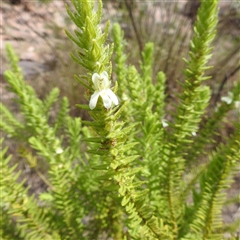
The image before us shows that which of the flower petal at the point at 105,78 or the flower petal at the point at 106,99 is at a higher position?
the flower petal at the point at 105,78

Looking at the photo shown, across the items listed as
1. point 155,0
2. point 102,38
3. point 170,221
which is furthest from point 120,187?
point 155,0

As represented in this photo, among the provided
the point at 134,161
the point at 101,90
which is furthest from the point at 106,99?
the point at 134,161

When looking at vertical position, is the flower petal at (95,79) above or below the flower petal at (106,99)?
above

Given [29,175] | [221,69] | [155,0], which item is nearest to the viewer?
[29,175]

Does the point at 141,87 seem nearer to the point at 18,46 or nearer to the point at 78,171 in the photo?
the point at 78,171

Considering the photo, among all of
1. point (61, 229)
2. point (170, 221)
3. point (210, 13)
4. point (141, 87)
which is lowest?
point (61, 229)

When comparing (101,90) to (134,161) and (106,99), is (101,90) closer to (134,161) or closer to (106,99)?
(106,99)

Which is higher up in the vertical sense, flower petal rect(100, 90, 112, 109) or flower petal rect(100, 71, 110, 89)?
flower petal rect(100, 71, 110, 89)

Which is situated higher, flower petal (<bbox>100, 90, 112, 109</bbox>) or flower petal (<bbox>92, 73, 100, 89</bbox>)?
flower petal (<bbox>92, 73, 100, 89</bbox>)
